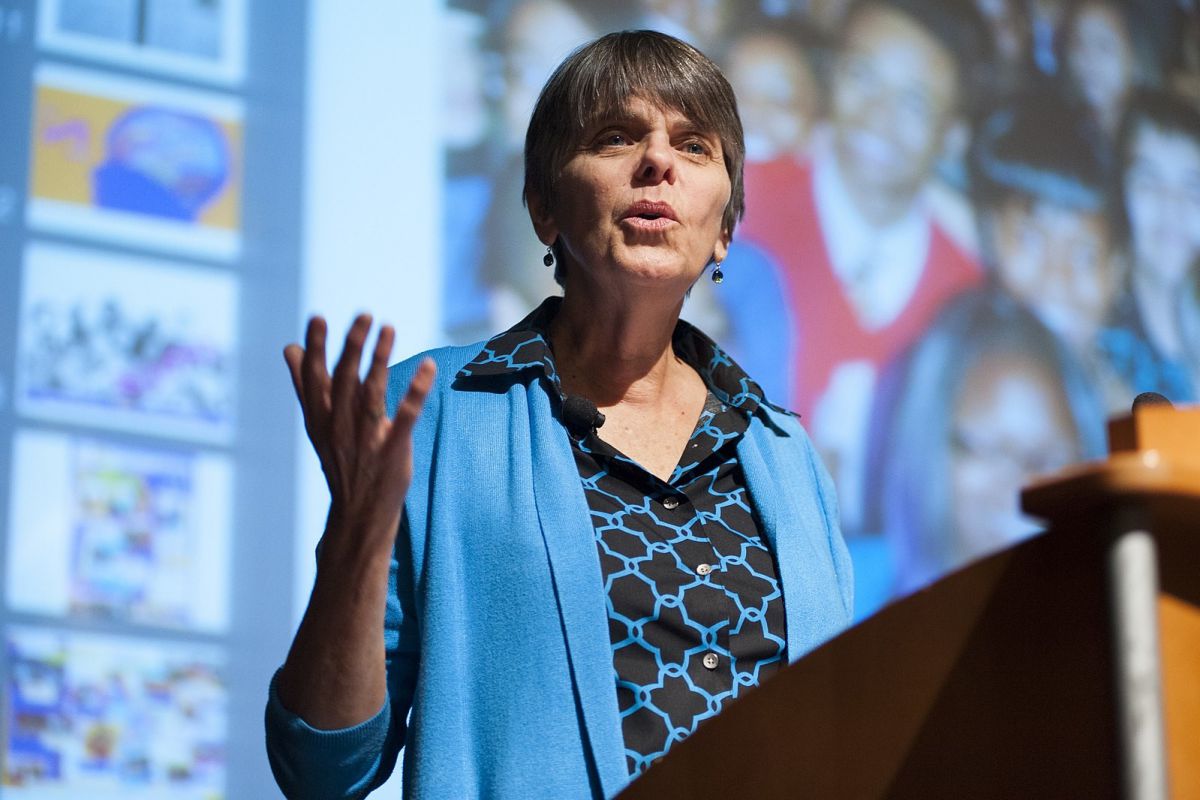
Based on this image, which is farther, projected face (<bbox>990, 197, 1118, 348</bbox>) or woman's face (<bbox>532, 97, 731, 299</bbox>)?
projected face (<bbox>990, 197, 1118, 348</bbox>)

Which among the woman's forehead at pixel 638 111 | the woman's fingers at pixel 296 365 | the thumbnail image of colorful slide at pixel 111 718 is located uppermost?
the woman's forehead at pixel 638 111

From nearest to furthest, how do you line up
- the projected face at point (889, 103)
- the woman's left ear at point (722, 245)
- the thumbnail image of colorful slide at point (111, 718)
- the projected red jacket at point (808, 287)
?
the woman's left ear at point (722, 245)
the thumbnail image of colorful slide at point (111, 718)
the projected red jacket at point (808, 287)
the projected face at point (889, 103)

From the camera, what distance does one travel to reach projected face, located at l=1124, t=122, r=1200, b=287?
392cm

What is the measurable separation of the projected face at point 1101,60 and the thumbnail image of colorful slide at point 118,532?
8.81 ft

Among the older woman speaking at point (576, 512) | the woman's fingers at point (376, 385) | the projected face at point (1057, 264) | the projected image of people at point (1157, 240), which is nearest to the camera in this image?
the woman's fingers at point (376, 385)

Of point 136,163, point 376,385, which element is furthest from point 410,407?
point 136,163

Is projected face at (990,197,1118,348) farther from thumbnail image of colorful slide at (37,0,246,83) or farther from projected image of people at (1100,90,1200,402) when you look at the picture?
thumbnail image of colorful slide at (37,0,246,83)

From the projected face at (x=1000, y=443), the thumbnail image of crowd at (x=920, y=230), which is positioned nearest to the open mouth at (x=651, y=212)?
the thumbnail image of crowd at (x=920, y=230)

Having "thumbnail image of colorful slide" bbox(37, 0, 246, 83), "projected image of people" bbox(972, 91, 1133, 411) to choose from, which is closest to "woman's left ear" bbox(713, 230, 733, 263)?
"thumbnail image of colorful slide" bbox(37, 0, 246, 83)

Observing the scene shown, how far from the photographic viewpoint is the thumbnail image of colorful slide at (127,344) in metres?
2.54

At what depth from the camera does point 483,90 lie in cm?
299

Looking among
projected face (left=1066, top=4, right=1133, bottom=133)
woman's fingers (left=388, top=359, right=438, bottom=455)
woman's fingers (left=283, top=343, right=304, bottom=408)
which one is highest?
projected face (left=1066, top=4, right=1133, bottom=133)

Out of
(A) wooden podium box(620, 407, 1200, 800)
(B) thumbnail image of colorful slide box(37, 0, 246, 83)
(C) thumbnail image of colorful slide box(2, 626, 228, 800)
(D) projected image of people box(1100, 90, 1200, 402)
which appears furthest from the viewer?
(D) projected image of people box(1100, 90, 1200, 402)

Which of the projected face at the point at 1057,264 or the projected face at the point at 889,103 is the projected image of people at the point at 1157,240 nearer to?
the projected face at the point at 1057,264
